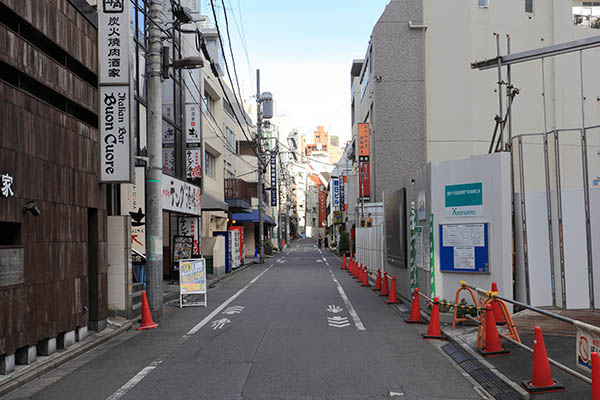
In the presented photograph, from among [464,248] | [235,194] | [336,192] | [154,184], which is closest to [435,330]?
[464,248]

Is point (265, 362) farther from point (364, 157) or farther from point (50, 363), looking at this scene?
point (364, 157)

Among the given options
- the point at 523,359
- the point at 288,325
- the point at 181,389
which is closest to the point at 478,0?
the point at 288,325

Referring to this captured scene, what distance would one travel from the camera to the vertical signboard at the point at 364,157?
3669 centimetres

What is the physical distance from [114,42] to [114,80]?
32.0 inches

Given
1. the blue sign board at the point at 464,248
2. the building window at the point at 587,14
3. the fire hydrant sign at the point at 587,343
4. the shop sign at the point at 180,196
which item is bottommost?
the fire hydrant sign at the point at 587,343

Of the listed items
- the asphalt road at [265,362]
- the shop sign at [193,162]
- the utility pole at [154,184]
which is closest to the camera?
the asphalt road at [265,362]

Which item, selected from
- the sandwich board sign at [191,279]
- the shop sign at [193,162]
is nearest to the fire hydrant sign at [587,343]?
the sandwich board sign at [191,279]

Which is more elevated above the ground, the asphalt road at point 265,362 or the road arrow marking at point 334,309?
the asphalt road at point 265,362

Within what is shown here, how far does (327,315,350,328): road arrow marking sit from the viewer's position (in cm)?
1285

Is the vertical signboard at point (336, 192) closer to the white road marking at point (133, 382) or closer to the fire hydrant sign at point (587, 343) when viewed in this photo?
the white road marking at point (133, 382)

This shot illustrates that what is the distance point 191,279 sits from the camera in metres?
17.2

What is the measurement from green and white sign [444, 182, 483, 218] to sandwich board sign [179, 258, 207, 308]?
767 centimetres

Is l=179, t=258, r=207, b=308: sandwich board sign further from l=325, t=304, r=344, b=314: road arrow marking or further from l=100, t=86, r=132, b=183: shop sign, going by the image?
l=100, t=86, r=132, b=183: shop sign

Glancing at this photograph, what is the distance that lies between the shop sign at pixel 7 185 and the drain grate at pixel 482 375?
7.07m
